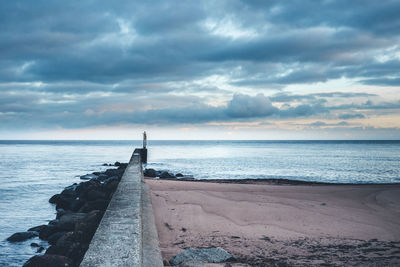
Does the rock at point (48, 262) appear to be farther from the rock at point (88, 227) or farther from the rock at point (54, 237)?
the rock at point (54, 237)

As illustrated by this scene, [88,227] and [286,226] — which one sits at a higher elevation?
[88,227]

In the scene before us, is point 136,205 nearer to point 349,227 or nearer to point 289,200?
point 349,227

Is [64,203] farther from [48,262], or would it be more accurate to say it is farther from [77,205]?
[48,262]

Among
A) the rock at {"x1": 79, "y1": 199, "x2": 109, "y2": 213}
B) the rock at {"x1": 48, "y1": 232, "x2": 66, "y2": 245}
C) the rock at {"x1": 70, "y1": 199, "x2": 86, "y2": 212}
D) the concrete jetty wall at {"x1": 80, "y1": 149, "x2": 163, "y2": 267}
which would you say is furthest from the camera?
the rock at {"x1": 70, "y1": 199, "x2": 86, "y2": 212}

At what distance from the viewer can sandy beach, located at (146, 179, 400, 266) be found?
440cm

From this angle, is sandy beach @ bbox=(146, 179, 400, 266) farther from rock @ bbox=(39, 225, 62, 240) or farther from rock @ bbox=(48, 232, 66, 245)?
rock @ bbox=(39, 225, 62, 240)

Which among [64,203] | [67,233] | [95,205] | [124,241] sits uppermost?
[124,241]

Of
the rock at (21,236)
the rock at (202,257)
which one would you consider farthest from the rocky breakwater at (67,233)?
the rock at (202,257)

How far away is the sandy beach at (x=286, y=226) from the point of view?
440 centimetres

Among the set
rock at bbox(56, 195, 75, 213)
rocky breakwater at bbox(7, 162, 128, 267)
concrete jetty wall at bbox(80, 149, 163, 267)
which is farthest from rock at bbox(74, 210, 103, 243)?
rock at bbox(56, 195, 75, 213)

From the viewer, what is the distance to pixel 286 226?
20.3ft

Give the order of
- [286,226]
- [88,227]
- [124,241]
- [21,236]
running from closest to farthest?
[124,241] < [88,227] < [286,226] < [21,236]

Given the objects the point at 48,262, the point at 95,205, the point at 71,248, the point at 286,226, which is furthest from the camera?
the point at 95,205

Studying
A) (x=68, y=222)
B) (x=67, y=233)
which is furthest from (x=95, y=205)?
(x=67, y=233)
